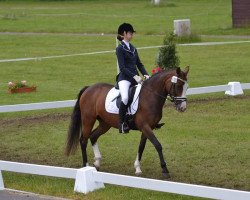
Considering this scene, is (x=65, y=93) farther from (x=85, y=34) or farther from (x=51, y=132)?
(x=85, y=34)

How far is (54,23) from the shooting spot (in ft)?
161

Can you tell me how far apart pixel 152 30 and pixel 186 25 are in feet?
25.9

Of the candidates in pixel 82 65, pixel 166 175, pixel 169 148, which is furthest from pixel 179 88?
pixel 82 65

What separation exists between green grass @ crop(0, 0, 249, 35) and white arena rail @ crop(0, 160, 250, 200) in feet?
90.4

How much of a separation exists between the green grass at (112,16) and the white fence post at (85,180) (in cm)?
2785

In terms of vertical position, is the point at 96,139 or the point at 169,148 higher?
the point at 96,139

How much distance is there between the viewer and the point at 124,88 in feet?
40.9

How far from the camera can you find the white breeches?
1234 centimetres

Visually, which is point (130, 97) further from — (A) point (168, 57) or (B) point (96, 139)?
(A) point (168, 57)

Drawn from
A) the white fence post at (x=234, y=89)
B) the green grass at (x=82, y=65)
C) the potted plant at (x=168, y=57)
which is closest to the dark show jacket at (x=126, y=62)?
the white fence post at (x=234, y=89)

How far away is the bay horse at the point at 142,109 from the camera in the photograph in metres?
12.0

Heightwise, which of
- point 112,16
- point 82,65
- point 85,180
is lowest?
point 112,16

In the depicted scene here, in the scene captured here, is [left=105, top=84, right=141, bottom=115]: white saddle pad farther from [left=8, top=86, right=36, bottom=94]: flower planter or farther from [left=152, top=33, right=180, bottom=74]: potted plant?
[left=8, top=86, right=36, bottom=94]: flower planter

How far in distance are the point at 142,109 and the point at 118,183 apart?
70.8 inches
